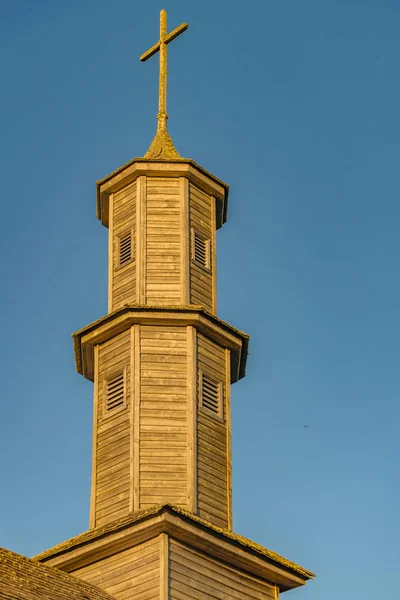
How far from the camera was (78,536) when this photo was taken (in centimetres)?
2764

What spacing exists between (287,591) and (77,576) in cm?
481

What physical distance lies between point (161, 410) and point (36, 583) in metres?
5.56

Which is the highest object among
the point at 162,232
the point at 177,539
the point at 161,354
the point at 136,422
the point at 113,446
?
the point at 162,232

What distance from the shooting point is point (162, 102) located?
35844mm

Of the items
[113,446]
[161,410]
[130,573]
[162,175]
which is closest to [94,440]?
[113,446]

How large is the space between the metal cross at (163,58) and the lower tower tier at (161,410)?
7441mm

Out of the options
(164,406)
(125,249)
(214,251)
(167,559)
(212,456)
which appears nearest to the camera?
(167,559)

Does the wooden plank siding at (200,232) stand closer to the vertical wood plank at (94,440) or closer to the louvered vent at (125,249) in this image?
the louvered vent at (125,249)

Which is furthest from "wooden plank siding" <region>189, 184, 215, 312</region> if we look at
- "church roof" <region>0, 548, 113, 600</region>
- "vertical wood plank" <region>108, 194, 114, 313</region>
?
"church roof" <region>0, 548, 113, 600</region>

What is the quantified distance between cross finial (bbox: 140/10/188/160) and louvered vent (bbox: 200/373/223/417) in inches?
259

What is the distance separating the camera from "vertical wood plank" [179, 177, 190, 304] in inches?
1222

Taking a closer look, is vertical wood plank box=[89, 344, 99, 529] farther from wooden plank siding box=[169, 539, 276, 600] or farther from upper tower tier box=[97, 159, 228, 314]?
wooden plank siding box=[169, 539, 276, 600]

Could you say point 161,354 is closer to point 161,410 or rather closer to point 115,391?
point 115,391

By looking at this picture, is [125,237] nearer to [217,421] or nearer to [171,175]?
[171,175]
